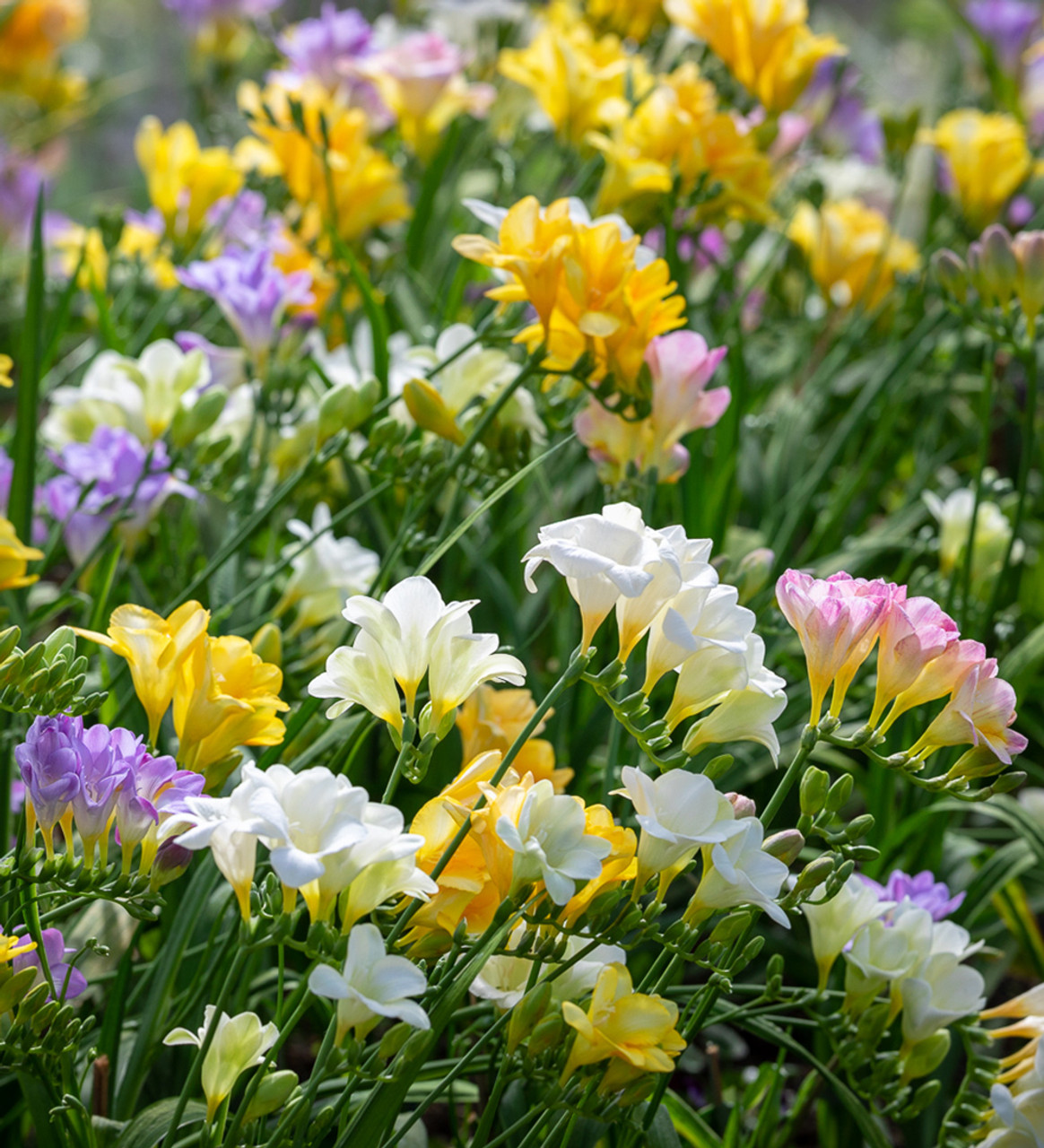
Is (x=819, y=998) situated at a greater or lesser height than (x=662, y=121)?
lesser

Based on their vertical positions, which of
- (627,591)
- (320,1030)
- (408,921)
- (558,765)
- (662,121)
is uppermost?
(662,121)

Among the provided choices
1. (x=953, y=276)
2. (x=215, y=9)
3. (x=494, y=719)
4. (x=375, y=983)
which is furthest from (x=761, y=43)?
(x=215, y=9)

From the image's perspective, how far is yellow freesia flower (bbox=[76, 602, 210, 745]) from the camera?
515 mm

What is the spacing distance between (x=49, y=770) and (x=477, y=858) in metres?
0.19

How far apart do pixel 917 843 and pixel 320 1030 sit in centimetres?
48

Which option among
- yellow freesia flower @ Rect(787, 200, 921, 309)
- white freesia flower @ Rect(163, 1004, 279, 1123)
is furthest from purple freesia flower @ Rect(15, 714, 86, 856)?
yellow freesia flower @ Rect(787, 200, 921, 309)

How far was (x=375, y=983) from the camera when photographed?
418mm

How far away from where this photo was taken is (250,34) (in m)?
1.82

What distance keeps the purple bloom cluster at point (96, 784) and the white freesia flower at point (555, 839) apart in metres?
0.15

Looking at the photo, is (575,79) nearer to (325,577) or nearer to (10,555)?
(325,577)

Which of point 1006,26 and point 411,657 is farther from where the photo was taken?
point 1006,26

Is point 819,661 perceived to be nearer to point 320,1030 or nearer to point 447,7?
point 320,1030

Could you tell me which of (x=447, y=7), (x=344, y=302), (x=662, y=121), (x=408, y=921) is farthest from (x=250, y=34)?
(x=408, y=921)

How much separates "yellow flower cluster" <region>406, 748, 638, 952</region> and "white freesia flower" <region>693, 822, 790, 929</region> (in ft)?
0.12
